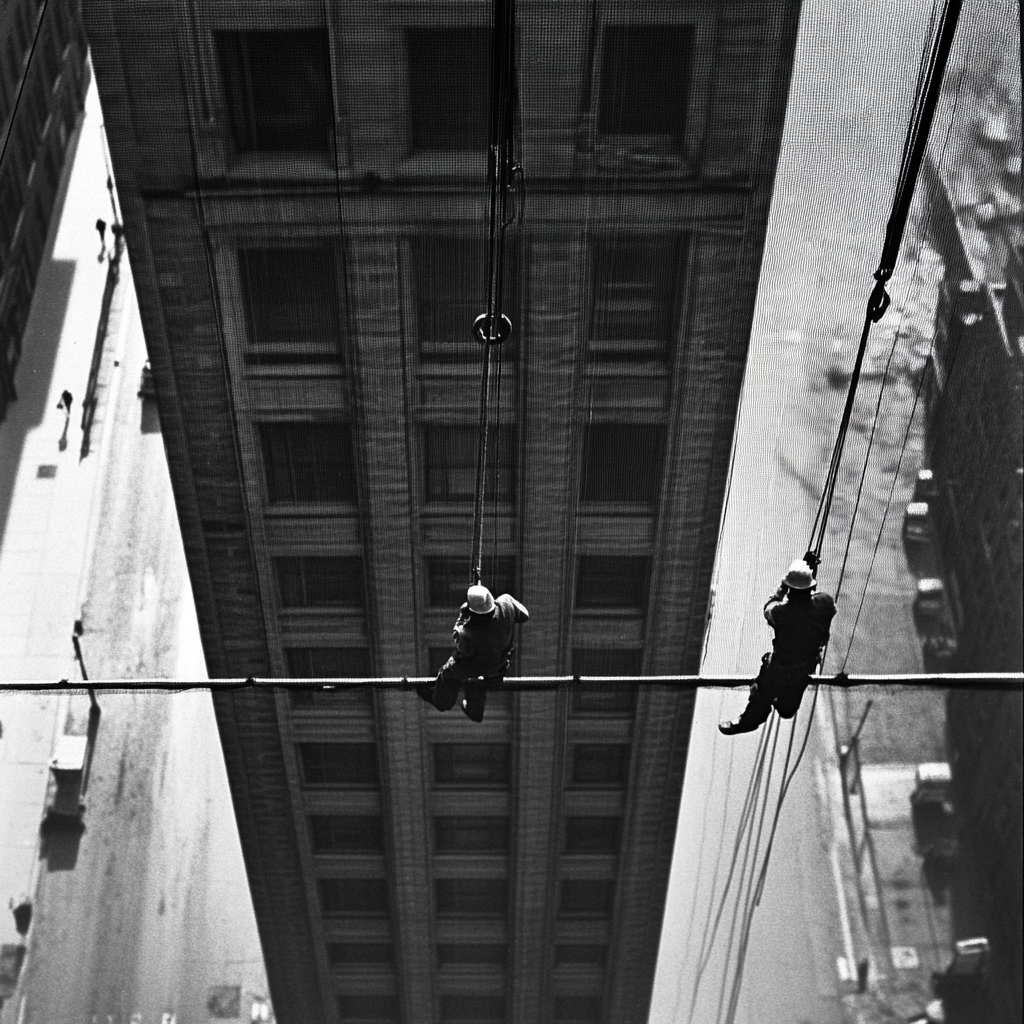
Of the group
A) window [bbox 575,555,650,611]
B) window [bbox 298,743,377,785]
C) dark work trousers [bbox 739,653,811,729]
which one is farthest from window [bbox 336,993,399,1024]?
dark work trousers [bbox 739,653,811,729]

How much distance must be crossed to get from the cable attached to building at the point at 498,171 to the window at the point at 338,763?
17.6ft

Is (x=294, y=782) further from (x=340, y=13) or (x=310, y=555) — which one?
(x=340, y=13)

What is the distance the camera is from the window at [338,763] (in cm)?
1452

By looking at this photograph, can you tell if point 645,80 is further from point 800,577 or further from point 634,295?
point 800,577

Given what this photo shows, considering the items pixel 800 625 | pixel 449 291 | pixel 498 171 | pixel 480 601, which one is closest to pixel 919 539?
pixel 449 291

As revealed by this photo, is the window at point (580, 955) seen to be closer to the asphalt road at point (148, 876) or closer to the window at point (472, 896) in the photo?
the window at point (472, 896)

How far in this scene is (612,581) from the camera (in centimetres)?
1289

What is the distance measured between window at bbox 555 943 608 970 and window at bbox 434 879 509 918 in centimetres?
112

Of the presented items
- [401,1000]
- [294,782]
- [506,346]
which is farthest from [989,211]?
[401,1000]

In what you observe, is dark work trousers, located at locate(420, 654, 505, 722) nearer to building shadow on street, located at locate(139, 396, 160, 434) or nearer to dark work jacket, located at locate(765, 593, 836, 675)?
dark work jacket, located at locate(765, 593, 836, 675)

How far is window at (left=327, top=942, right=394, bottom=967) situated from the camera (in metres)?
16.6

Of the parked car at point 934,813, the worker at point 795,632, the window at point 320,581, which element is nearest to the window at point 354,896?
the window at point 320,581

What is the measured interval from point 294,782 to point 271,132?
7.88m

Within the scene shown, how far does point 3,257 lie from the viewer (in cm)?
1742
